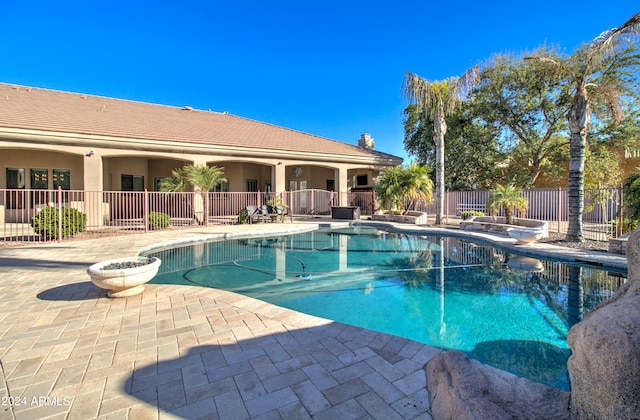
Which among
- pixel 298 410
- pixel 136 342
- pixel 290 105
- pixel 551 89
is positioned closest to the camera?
pixel 298 410

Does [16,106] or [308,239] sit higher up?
[16,106]

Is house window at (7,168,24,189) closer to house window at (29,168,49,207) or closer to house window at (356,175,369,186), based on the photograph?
house window at (29,168,49,207)

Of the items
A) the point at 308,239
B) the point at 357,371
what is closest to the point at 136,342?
the point at 357,371

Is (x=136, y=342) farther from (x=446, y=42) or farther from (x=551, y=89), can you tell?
(x=551, y=89)

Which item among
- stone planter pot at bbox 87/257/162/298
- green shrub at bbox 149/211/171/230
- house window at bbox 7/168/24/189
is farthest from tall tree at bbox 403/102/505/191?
house window at bbox 7/168/24/189

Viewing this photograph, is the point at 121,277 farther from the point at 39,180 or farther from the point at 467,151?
the point at 467,151

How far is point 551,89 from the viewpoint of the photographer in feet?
62.3

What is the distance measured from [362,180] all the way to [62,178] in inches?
669

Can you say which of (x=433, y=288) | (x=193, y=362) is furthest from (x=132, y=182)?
(x=193, y=362)

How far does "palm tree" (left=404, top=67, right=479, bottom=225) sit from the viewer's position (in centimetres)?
1397

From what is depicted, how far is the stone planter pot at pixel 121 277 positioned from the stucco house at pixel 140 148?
35.4 feet

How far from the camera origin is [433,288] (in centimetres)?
611

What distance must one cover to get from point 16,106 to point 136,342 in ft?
54.7

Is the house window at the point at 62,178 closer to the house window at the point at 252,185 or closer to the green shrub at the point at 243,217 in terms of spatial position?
the green shrub at the point at 243,217
